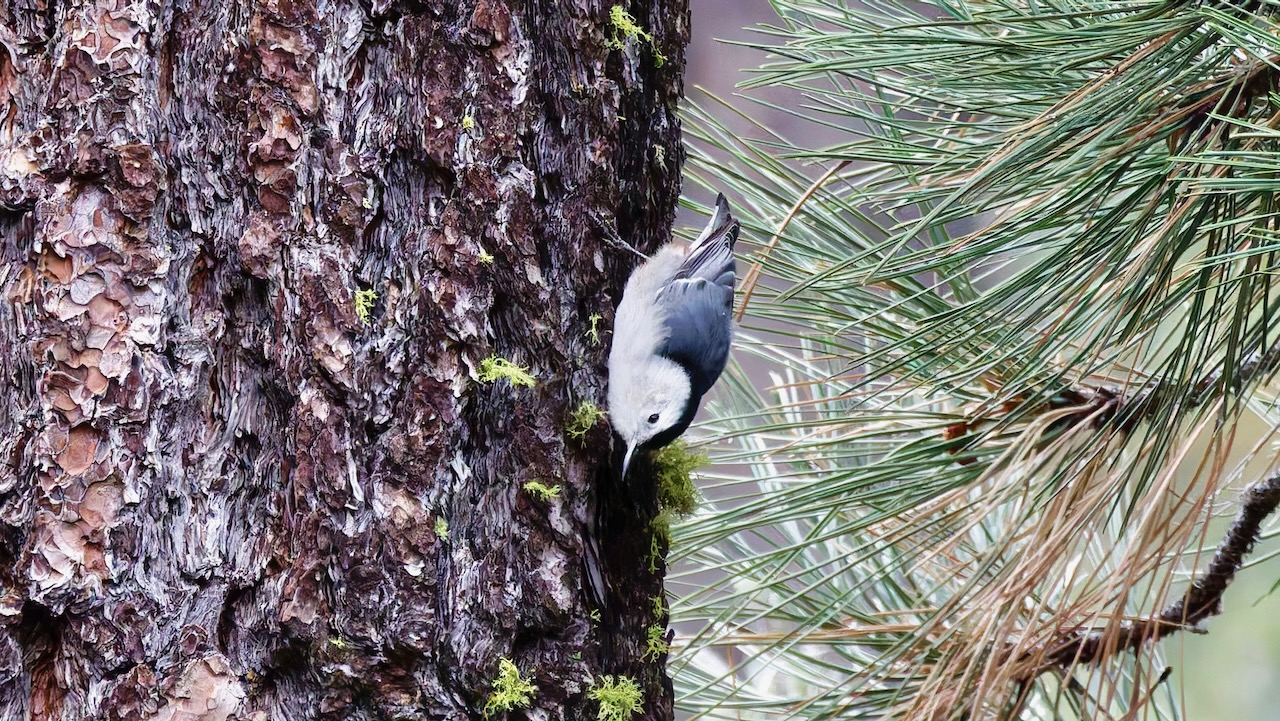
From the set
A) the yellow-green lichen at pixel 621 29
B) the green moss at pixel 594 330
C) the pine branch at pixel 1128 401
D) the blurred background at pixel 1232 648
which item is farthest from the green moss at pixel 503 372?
the blurred background at pixel 1232 648

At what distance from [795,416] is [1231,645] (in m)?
3.05

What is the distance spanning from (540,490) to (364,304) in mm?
276

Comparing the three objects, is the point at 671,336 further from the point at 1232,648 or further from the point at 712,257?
the point at 1232,648

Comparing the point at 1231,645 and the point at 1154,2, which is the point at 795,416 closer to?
the point at 1154,2

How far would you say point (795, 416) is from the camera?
187 centimetres

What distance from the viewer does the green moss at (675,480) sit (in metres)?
1.35

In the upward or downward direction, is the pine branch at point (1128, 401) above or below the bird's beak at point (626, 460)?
above

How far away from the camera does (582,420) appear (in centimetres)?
120

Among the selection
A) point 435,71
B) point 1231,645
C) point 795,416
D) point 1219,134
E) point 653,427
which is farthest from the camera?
point 1231,645

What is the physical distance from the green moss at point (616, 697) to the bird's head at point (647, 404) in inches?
10.2

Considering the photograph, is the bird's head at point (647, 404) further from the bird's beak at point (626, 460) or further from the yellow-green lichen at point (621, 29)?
the yellow-green lichen at point (621, 29)

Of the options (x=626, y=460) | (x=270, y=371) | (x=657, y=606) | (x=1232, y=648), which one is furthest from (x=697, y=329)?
(x=1232, y=648)

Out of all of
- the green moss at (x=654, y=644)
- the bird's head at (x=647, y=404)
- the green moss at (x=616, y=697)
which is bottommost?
the green moss at (x=616, y=697)

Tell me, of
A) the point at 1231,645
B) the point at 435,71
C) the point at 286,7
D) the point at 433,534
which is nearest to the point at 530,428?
the point at 433,534
